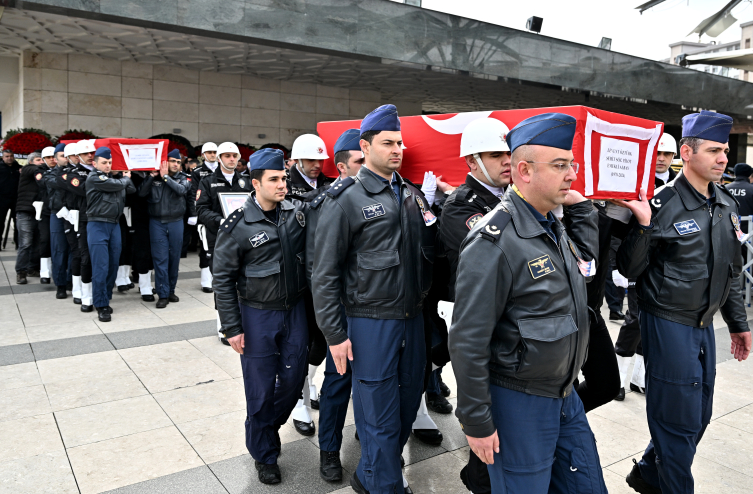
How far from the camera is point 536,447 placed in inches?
82.4

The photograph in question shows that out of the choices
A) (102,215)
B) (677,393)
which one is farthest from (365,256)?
(102,215)

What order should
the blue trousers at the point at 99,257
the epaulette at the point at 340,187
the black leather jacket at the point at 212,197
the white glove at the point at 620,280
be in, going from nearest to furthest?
the epaulette at the point at 340,187 → the white glove at the point at 620,280 → the black leather jacket at the point at 212,197 → the blue trousers at the point at 99,257

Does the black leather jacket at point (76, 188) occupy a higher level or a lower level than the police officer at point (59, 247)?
higher

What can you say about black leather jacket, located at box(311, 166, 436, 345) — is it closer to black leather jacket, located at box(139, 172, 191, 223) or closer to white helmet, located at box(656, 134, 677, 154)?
white helmet, located at box(656, 134, 677, 154)

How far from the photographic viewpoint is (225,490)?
→ 3.41 metres

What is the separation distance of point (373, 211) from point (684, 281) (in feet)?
5.54

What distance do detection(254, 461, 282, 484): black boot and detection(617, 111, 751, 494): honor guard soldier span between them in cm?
219

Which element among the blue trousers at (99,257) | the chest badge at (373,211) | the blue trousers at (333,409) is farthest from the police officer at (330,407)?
the blue trousers at (99,257)

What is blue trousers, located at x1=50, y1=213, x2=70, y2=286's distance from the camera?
8750 mm

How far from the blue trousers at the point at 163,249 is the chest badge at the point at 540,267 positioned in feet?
23.7

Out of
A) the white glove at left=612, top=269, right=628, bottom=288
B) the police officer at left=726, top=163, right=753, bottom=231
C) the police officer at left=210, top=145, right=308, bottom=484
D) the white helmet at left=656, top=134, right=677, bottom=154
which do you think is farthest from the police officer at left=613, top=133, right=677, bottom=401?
the police officer at left=726, top=163, right=753, bottom=231

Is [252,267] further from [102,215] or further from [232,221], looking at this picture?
[102,215]

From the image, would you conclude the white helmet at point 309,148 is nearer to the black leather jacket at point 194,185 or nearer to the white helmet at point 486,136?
the white helmet at point 486,136

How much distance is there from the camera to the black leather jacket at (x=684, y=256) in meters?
2.99
